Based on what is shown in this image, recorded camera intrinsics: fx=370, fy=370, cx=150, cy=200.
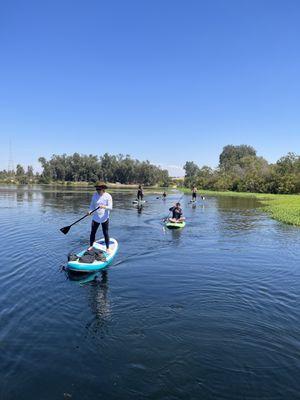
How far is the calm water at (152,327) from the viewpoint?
6711 millimetres

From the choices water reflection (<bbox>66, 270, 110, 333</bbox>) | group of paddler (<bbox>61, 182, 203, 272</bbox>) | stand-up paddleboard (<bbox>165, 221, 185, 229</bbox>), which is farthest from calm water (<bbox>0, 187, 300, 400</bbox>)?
stand-up paddleboard (<bbox>165, 221, 185, 229</bbox>)

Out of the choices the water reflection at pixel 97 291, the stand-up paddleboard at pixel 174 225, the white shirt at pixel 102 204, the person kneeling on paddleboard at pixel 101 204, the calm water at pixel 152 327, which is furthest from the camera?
the stand-up paddleboard at pixel 174 225

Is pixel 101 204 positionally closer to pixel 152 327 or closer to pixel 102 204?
pixel 102 204

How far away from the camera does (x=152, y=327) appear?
909 centimetres

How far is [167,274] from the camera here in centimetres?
1423

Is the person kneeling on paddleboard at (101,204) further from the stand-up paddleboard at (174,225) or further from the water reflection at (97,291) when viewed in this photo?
the stand-up paddleboard at (174,225)

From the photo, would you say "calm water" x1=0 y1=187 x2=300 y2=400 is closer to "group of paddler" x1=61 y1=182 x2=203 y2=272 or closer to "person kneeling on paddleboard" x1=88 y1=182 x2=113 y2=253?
"group of paddler" x1=61 y1=182 x2=203 y2=272

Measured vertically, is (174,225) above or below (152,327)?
above

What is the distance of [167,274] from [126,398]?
8.04m

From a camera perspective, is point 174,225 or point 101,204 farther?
point 174,225

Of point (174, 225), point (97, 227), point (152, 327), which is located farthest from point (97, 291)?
point (174, 225)

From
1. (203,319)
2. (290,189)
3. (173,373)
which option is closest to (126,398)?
(173,373)

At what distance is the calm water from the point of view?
6711 millimetres

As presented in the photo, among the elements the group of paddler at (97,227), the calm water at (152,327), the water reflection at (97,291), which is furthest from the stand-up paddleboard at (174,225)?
the water reflection at (97,291)
